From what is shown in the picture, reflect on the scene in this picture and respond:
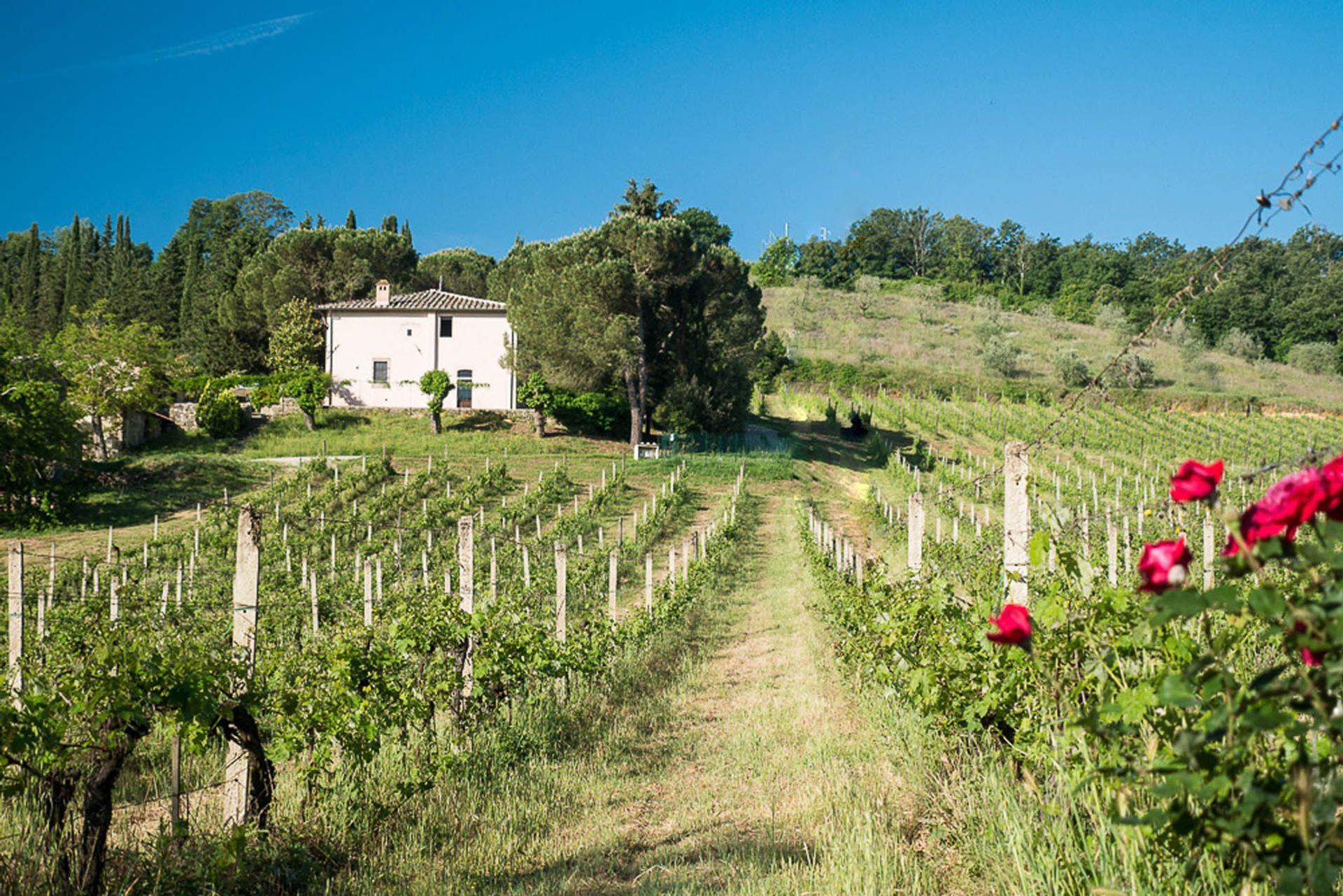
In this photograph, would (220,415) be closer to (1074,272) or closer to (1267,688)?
(1267,688)

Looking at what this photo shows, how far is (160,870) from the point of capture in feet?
9.99

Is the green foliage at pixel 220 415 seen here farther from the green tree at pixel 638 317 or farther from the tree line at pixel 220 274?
the green tree at pixel 638 317

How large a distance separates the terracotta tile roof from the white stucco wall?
0.56ft

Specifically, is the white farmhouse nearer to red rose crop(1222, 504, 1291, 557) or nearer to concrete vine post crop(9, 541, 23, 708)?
concrete vine post crop(9, 541, 23, 708)

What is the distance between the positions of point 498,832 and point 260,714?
117cm

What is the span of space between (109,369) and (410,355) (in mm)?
10518

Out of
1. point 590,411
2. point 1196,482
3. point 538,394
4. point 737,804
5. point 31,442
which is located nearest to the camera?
point 1196,482

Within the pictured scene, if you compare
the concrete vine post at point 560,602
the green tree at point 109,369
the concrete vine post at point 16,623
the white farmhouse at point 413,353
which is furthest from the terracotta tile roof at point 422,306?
the concrete vine post at point 560,602

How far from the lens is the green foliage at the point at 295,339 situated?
39531 mm

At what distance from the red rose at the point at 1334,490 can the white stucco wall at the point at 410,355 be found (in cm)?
3654

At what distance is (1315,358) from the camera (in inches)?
2507

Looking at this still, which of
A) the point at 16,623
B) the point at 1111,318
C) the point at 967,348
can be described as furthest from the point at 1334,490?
the point at 1111,318

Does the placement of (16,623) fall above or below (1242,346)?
below

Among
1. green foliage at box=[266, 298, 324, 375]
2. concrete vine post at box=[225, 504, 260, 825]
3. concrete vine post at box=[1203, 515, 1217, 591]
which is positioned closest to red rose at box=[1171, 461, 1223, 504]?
concrete vine post at box=[225, 504, 260, 825]
